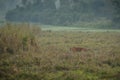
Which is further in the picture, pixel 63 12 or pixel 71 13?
pixel 63 12

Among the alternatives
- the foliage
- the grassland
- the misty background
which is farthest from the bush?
the foliage

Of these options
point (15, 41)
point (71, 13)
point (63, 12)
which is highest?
point (63, 12)

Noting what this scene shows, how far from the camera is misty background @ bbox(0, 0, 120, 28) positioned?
137ft

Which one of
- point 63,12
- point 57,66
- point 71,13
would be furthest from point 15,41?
point 63,12

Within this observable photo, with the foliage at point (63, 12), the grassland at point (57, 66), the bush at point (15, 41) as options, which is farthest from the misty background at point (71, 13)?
the grassland at point (57, 66)

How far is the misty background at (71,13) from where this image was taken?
41625 millimetres

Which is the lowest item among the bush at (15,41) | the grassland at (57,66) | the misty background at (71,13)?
the grassland at (57,66)

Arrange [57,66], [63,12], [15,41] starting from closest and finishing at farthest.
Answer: [57,66] → [15,41] → [63,12]

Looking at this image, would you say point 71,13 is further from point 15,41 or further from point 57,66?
point 57,66

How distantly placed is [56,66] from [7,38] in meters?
4.01

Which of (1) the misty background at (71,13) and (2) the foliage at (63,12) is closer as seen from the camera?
(1) the misty background at (71,13)

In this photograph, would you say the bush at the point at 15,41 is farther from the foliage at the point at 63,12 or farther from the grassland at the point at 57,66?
the foliage at the point at 63,12

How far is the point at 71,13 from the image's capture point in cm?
5125

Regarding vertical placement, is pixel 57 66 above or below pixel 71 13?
below
